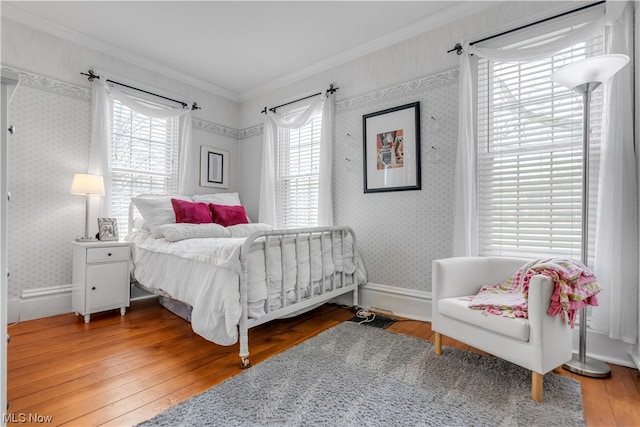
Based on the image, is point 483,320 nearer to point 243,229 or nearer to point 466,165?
point 466,165

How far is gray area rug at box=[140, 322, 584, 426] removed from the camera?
4.73 ft

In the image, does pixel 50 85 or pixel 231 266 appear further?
pixel 50 85

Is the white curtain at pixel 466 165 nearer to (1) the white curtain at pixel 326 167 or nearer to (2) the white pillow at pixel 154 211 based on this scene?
(1) the white curtain at pixel 326 167

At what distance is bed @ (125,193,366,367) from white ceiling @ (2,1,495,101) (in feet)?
5.10

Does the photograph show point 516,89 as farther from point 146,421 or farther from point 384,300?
point 146,421

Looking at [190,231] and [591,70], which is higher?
[591,70]

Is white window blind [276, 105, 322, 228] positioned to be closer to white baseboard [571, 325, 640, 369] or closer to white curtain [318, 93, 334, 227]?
white curtain [318, 93, 334, 227]

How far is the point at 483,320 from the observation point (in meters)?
1.72

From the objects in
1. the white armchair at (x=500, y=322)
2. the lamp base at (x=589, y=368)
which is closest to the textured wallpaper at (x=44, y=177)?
the white armchair at (x=500, y=322)

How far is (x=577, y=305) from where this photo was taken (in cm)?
161

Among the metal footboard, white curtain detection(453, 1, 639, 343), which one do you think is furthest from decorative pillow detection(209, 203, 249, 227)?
white curtain detection(453, 1, 639, 343)

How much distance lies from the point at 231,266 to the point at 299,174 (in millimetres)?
2079

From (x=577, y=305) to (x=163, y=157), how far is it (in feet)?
13.0

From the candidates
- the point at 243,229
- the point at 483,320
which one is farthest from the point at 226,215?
the point at 483,320
